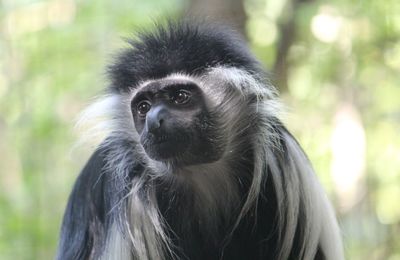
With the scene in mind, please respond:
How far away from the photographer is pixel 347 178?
5.96 meters

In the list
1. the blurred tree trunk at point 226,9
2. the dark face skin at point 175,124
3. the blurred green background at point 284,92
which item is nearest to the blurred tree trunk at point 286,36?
the blurred green background at point 284,92

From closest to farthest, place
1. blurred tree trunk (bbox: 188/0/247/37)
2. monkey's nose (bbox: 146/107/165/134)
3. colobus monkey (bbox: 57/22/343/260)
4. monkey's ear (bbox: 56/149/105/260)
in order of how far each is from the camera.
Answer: monkey's nose (bbox: 146/107/165/134)
colobus monkey (bbox: 57/22/343/260)
monkey's ear (bbox: 56/149/105/260)
blurred tree trunk (bbox: 188/0/247/37)

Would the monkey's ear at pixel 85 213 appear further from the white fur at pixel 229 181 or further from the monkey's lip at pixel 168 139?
the monkey's lip at pixel 168 139

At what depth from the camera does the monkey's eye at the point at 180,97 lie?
2.82 meters

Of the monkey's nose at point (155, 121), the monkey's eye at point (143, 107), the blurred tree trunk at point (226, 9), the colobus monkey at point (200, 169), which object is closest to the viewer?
the monkey's nose at point (155, 121)

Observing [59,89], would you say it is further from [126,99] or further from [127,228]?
[127,228]

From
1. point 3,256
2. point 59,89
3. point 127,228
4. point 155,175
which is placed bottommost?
point 3,256

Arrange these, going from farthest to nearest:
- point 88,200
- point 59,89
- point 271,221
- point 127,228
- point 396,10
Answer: point 59,89, point 396,10, point 88,200, point 271,221, point 127,228

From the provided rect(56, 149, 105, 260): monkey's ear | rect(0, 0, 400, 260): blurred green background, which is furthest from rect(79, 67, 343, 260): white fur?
rect(0, 0, 400, 260): blurred green background

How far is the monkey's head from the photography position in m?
2.79

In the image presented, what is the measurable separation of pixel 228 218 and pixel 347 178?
3220mm

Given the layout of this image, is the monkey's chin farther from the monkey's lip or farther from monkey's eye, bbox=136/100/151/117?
monkey's eye, bbox=136/100/151/117

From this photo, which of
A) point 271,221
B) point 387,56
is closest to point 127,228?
point 271,221

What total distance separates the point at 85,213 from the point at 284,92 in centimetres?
203
